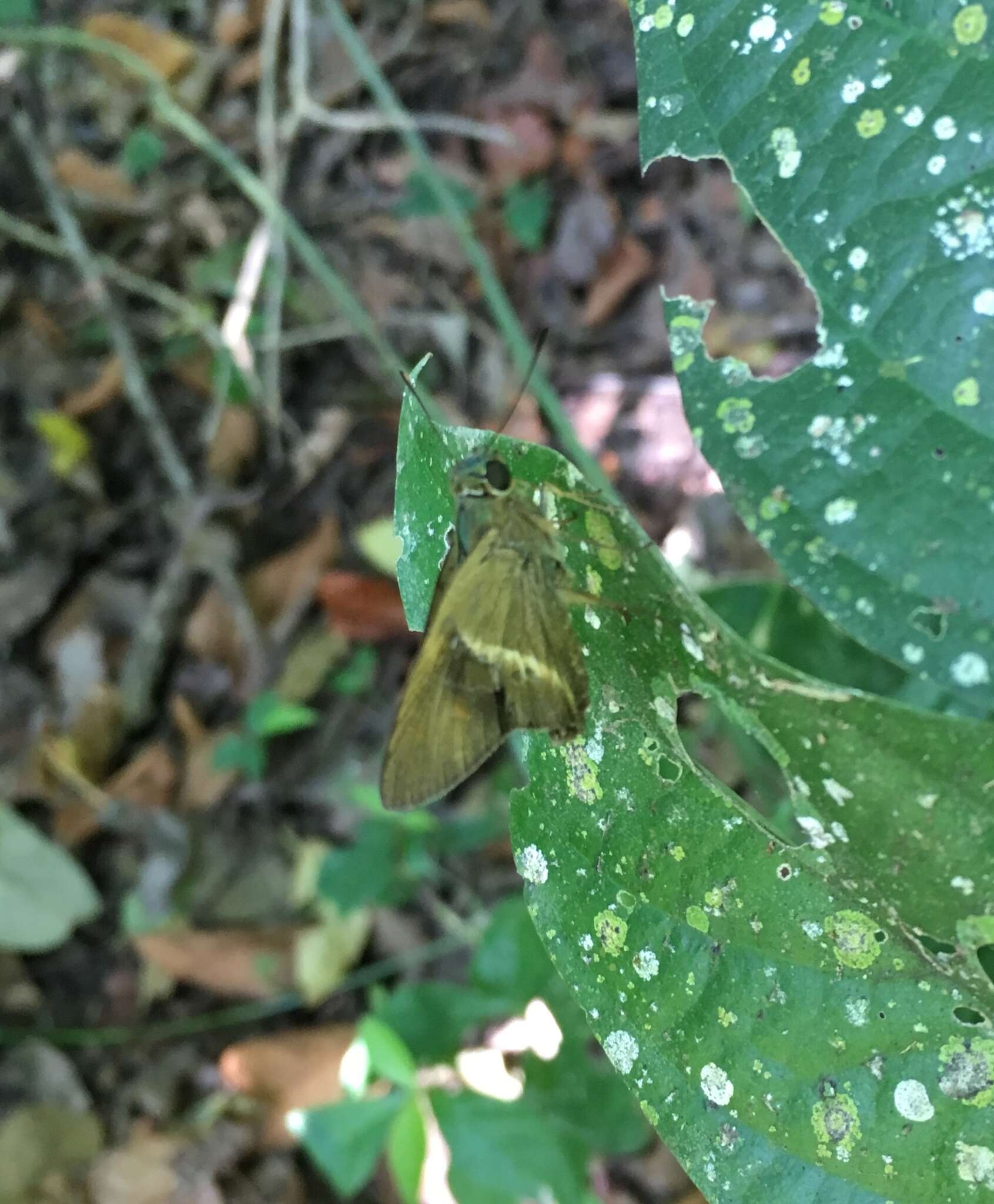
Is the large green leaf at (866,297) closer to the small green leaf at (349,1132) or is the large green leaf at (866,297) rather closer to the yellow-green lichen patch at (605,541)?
the yellow-green lichen patch at (605,541)

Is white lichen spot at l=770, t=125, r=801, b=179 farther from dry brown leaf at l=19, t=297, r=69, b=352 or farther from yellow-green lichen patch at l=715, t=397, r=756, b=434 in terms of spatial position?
dry brown leaf at l=19, t=297, r=69, b=352

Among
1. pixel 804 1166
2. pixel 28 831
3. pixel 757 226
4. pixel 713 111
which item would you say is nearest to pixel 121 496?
pixel 28 831

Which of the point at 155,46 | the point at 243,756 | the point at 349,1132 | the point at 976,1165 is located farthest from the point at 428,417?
the point at 155,46

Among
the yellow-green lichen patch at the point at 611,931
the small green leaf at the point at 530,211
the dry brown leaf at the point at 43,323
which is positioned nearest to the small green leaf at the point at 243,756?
the dry brown leaf at the point at 43,323

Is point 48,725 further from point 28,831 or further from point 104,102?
point 104,102

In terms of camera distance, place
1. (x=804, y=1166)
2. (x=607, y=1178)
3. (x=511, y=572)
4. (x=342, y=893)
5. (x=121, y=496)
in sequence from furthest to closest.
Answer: (x=121, y=496) < (x=342, y=893) < (x=607, y=1178) < (x=511, y=572) < (x=804, y=1166)

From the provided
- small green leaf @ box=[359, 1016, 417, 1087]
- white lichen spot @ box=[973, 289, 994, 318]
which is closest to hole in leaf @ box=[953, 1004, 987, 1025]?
white lichen spot @ box=[973, 289, 994, 318]
